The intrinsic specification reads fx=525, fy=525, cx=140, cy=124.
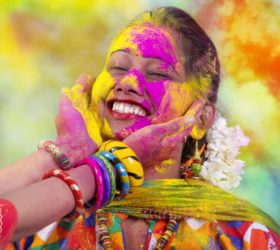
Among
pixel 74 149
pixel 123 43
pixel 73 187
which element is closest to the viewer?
pixel 73 187

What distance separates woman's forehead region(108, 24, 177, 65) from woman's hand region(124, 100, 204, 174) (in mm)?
146

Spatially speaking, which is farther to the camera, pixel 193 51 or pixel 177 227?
pixel 193 51

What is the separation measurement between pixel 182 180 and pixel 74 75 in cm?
48

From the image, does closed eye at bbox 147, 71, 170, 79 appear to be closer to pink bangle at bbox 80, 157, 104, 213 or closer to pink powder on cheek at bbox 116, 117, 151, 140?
pink powder on cheek at bbox 116, 117, 151, 140

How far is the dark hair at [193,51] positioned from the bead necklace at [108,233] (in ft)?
0.73

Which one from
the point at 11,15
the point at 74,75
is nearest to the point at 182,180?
the point at 74,75

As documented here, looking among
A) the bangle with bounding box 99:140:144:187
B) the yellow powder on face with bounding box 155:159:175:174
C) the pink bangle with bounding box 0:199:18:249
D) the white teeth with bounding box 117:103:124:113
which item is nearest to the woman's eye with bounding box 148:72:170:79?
the white teeth with bounding box 117:103:124:113

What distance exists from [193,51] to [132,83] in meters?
0.21

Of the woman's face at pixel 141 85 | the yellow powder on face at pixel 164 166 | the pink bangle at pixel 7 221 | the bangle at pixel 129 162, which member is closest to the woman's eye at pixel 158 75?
the woman's face at pixel 141 85

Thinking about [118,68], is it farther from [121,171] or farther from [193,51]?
[121,171]

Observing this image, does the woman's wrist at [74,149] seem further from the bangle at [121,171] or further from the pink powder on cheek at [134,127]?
the bangle at [121,171]

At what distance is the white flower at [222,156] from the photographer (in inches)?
53.1

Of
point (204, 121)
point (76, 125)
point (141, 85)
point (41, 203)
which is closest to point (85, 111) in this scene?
point (76, 125)

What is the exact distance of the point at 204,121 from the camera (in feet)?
4.49
